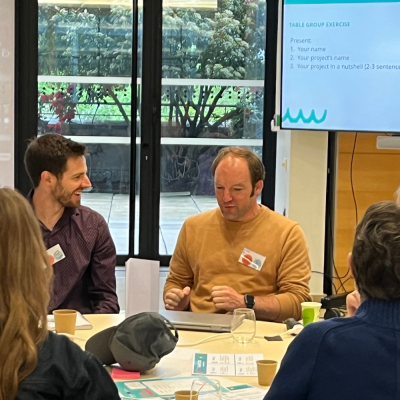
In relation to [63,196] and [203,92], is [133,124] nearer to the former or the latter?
[203,92]

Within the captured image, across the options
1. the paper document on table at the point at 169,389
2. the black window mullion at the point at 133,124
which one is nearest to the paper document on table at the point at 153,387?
the paper document on table at the point at 169,389

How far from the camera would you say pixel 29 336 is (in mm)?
1449

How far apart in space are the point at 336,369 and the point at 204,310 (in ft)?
5.49

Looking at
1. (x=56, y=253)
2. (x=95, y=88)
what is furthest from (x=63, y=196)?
(x=95, y=88)

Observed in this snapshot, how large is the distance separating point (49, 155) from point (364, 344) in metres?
2.11

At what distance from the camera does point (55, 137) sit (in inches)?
135

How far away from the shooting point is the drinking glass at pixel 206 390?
5.97ft

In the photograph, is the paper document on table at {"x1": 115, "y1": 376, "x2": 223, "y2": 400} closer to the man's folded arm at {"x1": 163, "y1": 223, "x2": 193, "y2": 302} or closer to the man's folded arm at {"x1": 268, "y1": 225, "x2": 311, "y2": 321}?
the man's folded arm at {"x1": 268, "y1": 225, "x2": 311, "y2": 321}

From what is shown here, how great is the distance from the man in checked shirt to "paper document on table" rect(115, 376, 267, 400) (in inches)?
45.5

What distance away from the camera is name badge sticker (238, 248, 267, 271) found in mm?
3270

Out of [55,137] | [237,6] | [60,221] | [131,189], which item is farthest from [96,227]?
[237,6]

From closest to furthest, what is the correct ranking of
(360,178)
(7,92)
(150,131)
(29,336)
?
(29,336), (360,178), (7,92), (150,131)

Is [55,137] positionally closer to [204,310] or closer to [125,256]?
[204,310]

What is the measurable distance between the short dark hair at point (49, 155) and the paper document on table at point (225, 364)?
1.37 meters
